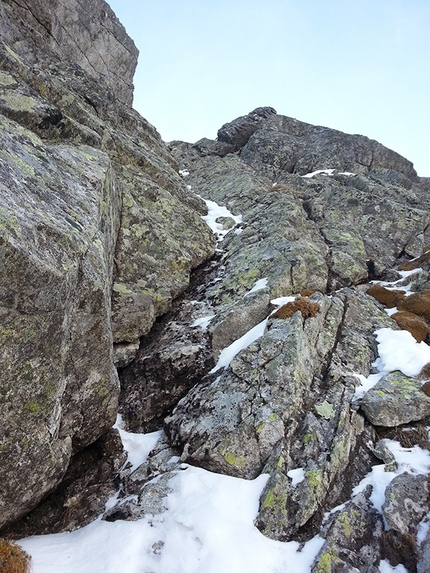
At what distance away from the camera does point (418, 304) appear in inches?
702

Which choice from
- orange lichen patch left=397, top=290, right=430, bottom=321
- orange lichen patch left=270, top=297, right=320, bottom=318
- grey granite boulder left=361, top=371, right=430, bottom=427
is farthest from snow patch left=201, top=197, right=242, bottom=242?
grey granite boulder left=361, top=371, right=430, bottom=427

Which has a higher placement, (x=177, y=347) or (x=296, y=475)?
(x=177, y=347)

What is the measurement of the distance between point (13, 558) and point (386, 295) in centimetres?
1906

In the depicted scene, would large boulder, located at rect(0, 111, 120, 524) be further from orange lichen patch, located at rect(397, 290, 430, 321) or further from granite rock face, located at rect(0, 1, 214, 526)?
orange lichen patch, located at rect(397, 290, 430, 321)

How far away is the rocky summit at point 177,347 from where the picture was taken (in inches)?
299

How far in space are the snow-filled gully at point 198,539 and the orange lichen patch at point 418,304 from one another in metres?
9.53

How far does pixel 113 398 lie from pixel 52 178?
6841 millimetres

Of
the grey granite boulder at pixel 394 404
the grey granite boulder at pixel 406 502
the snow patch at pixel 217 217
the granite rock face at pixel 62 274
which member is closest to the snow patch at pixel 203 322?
the granite rock face at pixel 62 274

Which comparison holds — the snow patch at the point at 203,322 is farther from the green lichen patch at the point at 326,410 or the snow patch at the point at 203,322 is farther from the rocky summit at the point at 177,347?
the green lichen patch at the point at 326,410

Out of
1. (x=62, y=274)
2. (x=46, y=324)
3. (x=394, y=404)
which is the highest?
(x=62, y=274)

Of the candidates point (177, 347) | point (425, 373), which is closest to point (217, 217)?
point (177, 347)

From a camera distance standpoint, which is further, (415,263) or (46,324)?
(415,263)

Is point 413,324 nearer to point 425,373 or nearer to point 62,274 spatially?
point 425,373

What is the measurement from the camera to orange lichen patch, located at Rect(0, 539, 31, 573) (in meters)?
6.84
